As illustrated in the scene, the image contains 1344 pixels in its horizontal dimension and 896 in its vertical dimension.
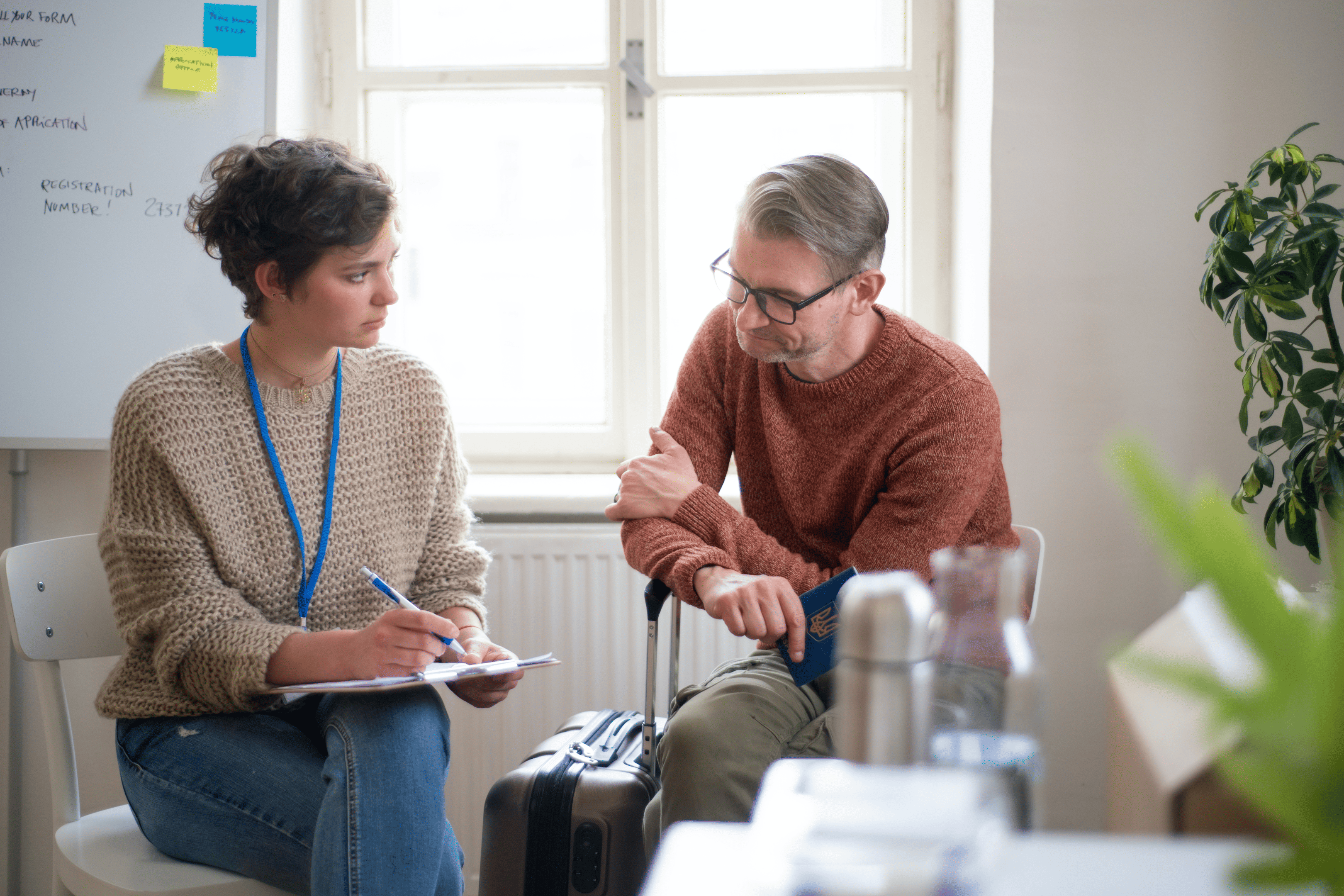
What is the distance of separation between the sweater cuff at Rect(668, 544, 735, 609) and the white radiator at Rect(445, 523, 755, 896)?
64 centimetres

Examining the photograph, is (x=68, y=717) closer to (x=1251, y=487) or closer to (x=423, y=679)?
(x=423, y=679)

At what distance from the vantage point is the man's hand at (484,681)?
1431mm

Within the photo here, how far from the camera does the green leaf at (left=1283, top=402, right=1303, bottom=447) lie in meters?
1.58

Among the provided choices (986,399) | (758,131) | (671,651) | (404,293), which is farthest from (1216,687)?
(404,293)

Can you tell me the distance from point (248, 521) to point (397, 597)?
9.0 inches

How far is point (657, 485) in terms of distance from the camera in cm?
156

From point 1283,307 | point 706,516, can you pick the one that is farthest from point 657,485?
point 1283,307

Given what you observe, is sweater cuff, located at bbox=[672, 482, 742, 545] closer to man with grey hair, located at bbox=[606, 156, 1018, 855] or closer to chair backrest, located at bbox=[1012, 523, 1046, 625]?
man with grey hair, located at bbox=[606, 156, 1018, 855]

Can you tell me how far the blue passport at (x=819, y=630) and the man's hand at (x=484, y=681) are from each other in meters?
0.38

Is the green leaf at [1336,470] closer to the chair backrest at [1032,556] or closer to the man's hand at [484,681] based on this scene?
the chair backrest at [1032,556]

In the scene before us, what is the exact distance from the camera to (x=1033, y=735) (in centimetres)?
57

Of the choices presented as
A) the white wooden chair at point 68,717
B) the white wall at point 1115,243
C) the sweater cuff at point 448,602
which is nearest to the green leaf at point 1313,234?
the white wall at point 1115,243

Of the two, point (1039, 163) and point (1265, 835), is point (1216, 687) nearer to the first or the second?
point (1265, 835)

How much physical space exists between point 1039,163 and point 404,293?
1.40 m
